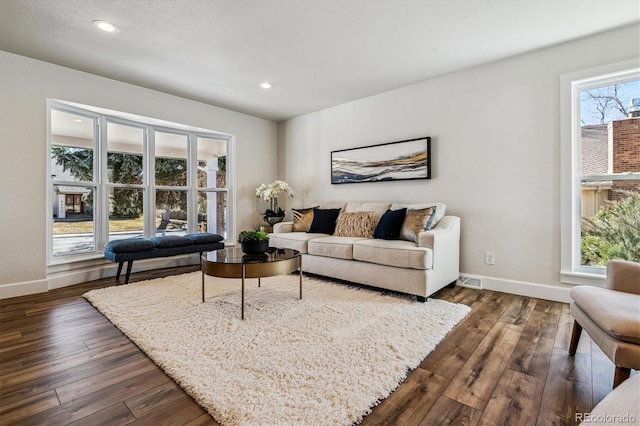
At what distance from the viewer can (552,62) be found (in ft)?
9.45

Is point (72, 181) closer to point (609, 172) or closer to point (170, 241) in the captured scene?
point (170, 241)

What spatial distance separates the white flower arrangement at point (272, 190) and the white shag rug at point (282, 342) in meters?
1.96

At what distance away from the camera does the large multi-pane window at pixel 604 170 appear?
2.62 m

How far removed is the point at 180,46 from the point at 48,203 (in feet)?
7.58

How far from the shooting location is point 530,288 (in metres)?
2.99

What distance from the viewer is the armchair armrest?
169cm

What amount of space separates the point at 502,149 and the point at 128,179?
4729 mm

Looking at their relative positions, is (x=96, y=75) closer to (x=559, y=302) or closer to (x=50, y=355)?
(x=50, y=355)

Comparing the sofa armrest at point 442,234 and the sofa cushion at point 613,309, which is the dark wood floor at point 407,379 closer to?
the sofa cushion at point 613,309

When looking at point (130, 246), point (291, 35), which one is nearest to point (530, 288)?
point (291, 35)

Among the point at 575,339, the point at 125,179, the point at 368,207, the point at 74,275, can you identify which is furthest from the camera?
the point at 125,179

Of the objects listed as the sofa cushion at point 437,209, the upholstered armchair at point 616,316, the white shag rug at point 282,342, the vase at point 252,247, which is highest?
the sofa cushion at point 437,209

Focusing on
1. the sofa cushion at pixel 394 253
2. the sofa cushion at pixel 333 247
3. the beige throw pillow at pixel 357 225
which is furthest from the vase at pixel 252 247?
the beige throw pillow at pixel 357 225

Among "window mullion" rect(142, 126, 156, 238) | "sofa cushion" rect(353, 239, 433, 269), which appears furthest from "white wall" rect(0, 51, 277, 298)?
"sofa cushion" rect(353, 239, 433, 269)
